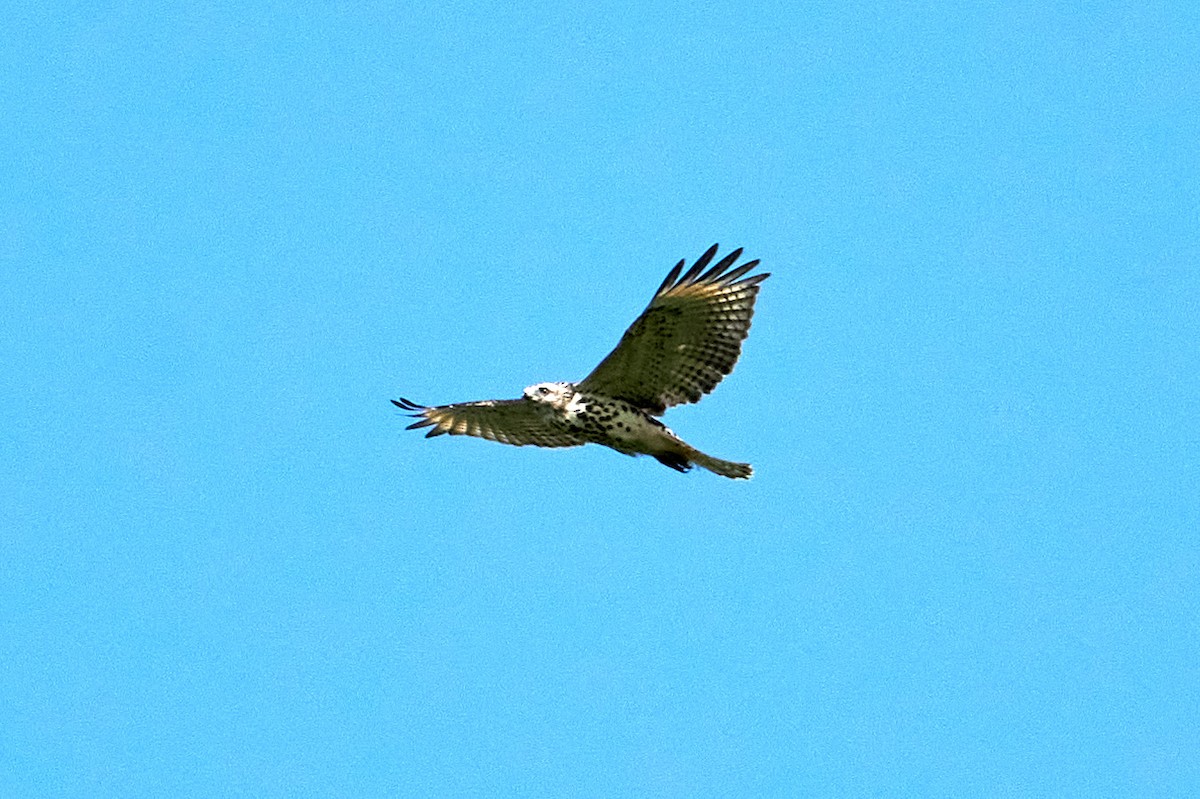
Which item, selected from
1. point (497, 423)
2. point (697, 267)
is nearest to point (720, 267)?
point (697, 267)

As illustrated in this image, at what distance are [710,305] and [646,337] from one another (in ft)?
2.07

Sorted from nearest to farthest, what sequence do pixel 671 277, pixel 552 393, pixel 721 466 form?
pixel 671 277 < pixel 552 393 < pixel 721 466

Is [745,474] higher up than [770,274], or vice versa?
[770,274]

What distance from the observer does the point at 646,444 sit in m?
17.5

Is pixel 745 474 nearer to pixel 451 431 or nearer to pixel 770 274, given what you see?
pixel 770 274

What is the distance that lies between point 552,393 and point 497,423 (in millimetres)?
1279

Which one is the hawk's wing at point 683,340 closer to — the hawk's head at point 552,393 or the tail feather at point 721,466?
the hawk's head at point 552,393

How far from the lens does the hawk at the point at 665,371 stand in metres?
17.2

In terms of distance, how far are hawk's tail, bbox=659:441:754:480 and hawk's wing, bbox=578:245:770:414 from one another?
1.60ft

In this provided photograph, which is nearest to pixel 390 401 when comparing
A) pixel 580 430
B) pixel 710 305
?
pixel 580 430

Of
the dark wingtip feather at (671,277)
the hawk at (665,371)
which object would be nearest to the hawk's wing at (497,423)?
the hawk at (665,371)

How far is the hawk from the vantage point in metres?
17.2

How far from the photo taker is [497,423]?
1856cm

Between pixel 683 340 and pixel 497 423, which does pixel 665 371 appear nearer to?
pixel 683 340
